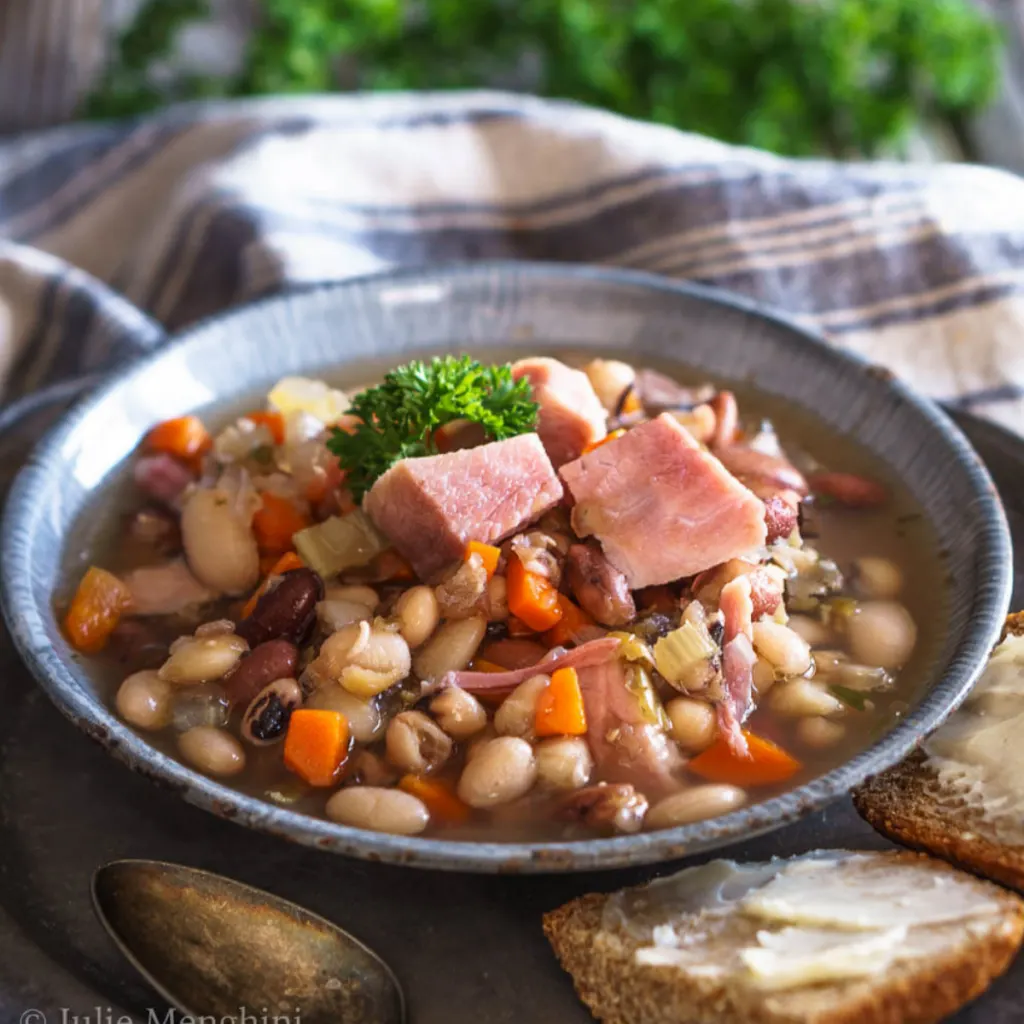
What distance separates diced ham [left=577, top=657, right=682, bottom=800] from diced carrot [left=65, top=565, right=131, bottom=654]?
43.8 inches

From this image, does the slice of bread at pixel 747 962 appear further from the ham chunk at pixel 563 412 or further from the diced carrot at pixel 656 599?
the ham chunk at pixel 563 412

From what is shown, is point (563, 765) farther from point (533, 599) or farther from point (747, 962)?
point (747, 962)

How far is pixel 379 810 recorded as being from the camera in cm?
240

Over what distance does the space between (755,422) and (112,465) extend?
1.78 meters

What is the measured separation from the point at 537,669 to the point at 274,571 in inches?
28.0

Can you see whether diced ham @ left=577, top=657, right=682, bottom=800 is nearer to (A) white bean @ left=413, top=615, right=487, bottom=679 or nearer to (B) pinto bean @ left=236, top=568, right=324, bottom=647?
(A) white bean @ left=413, top=615, right=487, bottom=679

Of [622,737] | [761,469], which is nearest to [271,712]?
[622,737]

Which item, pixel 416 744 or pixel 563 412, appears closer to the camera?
pixel 416 744

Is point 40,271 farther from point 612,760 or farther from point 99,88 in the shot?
point 612,760

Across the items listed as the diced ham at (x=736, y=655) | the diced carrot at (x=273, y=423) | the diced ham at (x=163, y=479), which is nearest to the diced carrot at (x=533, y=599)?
the diced ham at (x=736, y=655)

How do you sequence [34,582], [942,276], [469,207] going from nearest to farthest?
1. [34,582]
2. [942,276]
3. [469,207]

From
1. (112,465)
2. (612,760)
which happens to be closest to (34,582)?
(112,465)

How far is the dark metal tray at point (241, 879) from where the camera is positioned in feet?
7.41

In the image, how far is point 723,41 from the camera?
5586 millimetres
